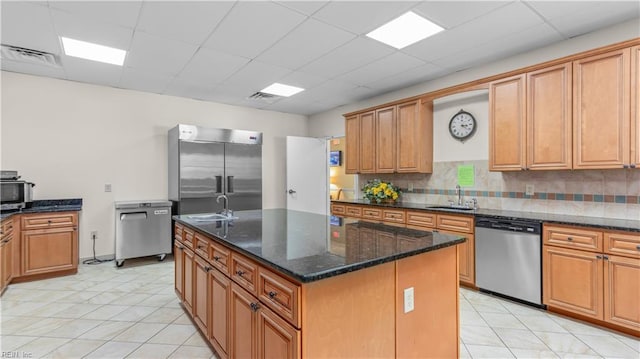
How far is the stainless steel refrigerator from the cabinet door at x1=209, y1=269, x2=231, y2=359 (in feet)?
9.66

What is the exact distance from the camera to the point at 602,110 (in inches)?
106

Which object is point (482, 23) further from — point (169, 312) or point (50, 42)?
point (50, 42)

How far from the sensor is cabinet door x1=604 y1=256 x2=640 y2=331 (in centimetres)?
234

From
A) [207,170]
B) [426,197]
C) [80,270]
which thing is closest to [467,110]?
[426,197]

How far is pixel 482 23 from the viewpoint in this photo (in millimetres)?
2773

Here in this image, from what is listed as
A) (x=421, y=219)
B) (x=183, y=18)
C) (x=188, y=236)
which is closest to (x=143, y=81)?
(x=183, y=18)

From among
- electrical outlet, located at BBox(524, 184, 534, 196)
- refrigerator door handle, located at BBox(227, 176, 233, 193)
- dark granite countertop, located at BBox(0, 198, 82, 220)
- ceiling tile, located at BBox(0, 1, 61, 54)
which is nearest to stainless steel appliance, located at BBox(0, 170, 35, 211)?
dark granite countertop, located at BBox(0, 198, 82, 220)

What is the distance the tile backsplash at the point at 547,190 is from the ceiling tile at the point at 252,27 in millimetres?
2739

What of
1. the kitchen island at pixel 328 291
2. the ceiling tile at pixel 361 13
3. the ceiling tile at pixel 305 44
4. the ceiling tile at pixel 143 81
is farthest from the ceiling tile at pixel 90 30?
the kitchen island at pixel 328 291

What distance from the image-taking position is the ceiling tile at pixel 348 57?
323cm

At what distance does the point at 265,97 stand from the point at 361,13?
9.74 ft

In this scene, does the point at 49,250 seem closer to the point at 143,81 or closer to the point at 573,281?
the point at 143,81

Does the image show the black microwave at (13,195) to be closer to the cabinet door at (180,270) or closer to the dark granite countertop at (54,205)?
the dark granite countertop at (54,205)

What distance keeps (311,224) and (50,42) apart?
3216 mm
